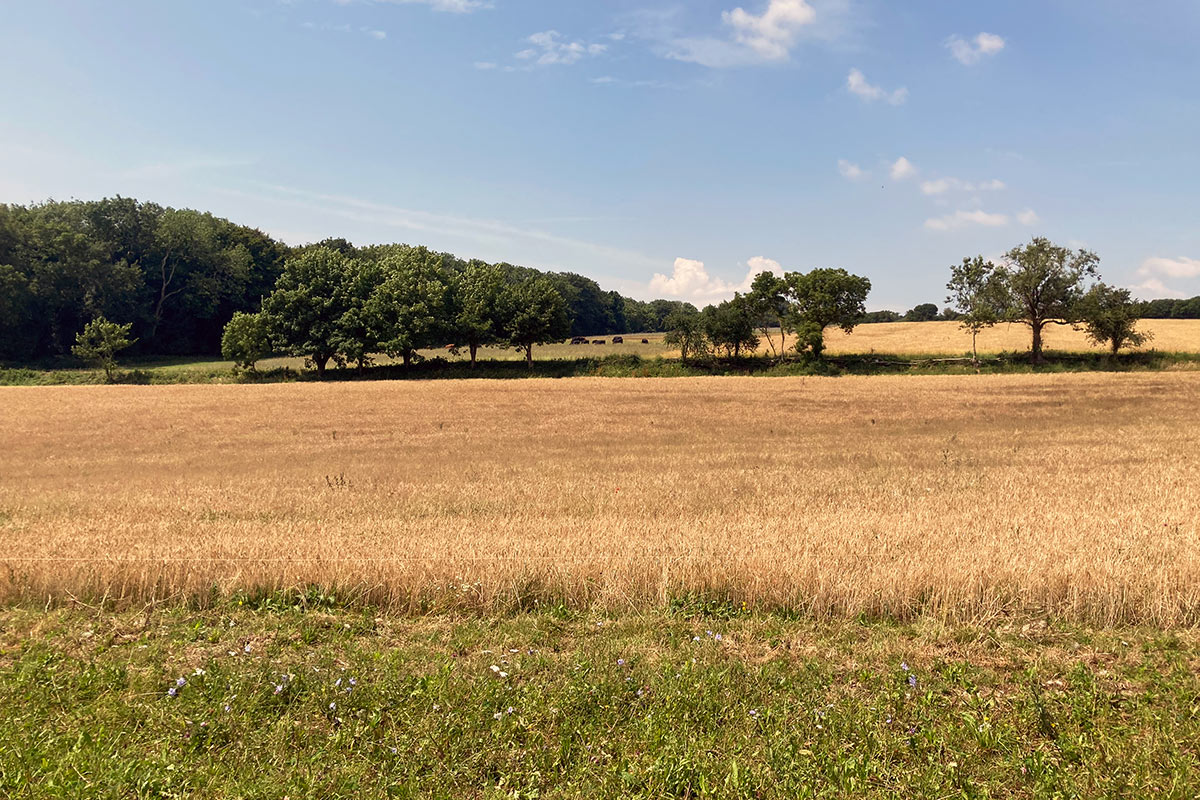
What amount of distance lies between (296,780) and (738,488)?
12.9 m

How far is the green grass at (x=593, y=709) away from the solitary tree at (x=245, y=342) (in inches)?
2663

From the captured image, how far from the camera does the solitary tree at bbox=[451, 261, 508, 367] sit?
7494cm

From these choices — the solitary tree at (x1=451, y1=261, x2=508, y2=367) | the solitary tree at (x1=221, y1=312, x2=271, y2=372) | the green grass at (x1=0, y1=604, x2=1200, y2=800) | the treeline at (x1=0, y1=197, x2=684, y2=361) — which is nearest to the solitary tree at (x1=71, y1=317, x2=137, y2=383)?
the treeline at (x1=0, y1=197, x2=684, y2=361)

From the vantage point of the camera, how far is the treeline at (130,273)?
82375 millimetres

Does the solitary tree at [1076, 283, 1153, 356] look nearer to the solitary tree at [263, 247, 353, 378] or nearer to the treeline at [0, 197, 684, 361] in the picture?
the treeline at [0, 197, 684, 361]

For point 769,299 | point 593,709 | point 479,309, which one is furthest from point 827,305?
point 593,709

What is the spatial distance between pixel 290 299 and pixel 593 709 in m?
75.2

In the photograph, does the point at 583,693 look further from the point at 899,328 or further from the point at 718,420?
the point at 899,328

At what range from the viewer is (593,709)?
17.8 ft

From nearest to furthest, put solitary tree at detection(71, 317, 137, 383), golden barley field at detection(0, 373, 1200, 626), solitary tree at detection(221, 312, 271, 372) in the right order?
1. golden barley field at detection(0, 373, 1200, 626)
2. solitary tree at detection(221, 312, 271, 372)
3. solitary tree at detection(71, 317, 137, 383)

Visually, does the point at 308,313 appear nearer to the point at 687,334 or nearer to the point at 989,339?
the point at 687,334

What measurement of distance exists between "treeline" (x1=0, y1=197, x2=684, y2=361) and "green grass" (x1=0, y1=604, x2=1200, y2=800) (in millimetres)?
72564

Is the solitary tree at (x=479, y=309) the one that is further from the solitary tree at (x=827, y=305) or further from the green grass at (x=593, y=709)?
the green grass at (x=593, y=709)

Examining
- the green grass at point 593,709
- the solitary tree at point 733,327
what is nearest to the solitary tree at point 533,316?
the solitary tree at point 733,327
